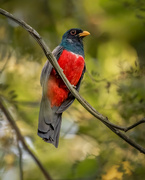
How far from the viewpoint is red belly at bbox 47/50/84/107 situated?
2773mm

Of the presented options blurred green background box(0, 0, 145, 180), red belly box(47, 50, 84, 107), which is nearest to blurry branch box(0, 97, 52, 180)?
blurred green background box(0, 0, 145, 180)

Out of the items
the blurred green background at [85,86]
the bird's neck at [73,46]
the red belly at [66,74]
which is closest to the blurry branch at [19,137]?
the blurred green background at [85,86]

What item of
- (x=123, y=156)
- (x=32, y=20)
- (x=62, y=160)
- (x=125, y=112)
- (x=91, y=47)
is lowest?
(x=62, y=160)

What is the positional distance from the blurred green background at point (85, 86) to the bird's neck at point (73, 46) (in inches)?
9.2

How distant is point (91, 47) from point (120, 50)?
0.44 m

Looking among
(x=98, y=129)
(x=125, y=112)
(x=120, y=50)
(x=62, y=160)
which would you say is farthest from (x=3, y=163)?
(x=120, y=50)

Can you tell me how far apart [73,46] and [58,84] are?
1.46ft

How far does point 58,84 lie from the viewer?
9.32ft

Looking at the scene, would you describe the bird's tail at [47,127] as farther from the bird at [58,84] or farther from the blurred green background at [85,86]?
the blurred green background at [85,86]

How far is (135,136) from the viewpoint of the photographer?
357 cm

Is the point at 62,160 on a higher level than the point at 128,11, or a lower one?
lower

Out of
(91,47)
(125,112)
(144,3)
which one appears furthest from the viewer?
(91,47)

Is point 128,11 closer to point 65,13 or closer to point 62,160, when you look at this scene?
point 65,13

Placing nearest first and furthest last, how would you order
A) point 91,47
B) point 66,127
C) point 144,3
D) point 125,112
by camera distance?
point 125,112, point 144,3, point 66,127, point 91,47
